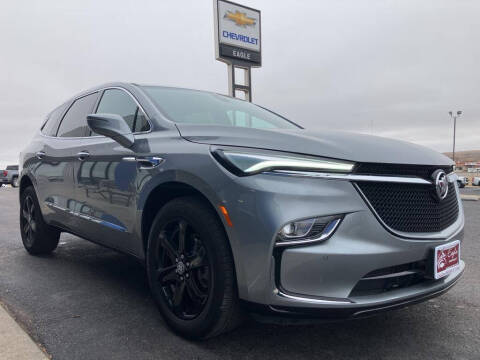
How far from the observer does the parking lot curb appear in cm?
222

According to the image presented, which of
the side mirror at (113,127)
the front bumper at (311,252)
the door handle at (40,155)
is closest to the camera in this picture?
the front bumper at (311,252)

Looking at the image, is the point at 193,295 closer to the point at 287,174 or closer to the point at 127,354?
the point at 127,354

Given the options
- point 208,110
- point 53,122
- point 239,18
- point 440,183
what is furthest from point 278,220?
point 239,18

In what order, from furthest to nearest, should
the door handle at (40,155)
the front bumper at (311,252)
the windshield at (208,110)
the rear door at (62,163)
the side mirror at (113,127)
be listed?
the door handle at (40,155), the rear door at (62,163), the windshield at (208,110), the side mirror at (113,127), the front bumper at (311,252)

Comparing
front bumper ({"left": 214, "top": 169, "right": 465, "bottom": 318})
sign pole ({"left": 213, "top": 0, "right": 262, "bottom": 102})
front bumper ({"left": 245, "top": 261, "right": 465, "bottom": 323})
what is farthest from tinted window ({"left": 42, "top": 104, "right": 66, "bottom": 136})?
sign pole ({"left": 213, "top": 0, "right": 262, "bottom": 102})

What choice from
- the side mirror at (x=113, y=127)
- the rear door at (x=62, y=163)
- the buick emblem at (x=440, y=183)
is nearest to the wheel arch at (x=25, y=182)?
the rear door at (x=62, y=163)

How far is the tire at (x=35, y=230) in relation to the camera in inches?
183

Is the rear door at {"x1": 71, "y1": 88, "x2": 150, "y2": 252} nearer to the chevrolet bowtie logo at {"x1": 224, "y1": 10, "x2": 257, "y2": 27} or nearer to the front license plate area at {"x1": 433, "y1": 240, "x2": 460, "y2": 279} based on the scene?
the front license plate area at {"x1": 433, "y1": 240, "x2": 460, "y2": 279}

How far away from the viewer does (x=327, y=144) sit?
214 centimetres

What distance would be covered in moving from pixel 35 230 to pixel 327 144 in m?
3.82

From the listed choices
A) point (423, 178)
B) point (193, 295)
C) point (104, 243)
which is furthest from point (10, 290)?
point (423, 178)

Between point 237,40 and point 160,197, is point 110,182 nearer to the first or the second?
point 160,197

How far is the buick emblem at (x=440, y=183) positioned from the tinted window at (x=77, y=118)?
295cm

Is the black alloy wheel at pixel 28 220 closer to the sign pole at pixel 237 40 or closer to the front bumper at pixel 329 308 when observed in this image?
the front bumper at pixel 329 308
